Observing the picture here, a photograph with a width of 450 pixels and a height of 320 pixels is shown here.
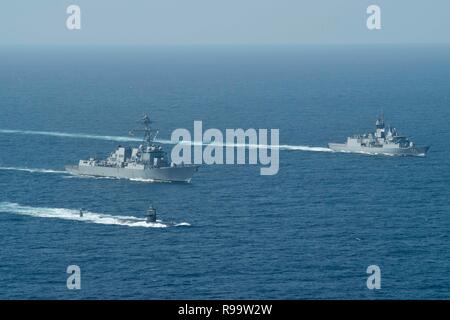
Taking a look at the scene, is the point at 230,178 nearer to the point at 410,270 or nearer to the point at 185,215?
the point at 185,215

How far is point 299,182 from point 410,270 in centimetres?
5946

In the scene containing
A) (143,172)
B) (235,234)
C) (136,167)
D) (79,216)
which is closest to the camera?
(235,234)

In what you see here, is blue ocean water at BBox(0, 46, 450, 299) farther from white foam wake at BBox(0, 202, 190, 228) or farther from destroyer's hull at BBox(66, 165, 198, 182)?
destroyer's hull at BBox(66, 165, 198, 182)

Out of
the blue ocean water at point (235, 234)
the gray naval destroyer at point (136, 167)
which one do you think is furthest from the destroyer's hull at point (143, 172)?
the blue ocean water at point (235, 234)

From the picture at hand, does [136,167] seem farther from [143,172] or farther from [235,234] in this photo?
[235,234]

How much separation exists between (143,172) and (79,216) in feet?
125

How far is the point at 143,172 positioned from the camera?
581 feet

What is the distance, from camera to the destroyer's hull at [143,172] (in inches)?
6836

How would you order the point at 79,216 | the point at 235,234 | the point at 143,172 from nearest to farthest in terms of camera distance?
the point at 235,234, the point at 79,216, the point at 143,172

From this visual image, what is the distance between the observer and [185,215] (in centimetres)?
14225

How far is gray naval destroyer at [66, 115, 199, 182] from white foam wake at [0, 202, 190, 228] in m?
31.6

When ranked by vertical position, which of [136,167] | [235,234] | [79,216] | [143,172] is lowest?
[235,234]

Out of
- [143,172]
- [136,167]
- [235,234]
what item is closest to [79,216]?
[235,234]

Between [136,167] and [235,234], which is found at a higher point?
[136,167]
